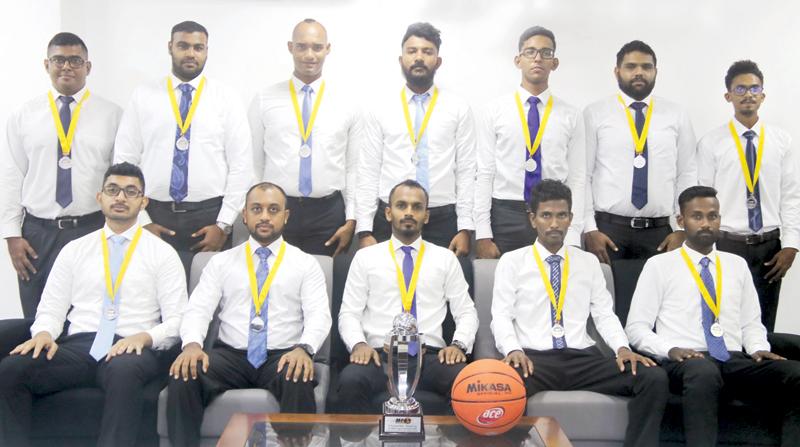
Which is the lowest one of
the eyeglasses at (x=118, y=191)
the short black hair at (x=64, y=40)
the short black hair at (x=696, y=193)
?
the short black hair at (x=696, y=193)

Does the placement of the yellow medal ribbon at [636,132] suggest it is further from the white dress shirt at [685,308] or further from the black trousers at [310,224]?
the black trousers at [310,224]

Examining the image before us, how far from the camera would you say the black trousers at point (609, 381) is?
330cm

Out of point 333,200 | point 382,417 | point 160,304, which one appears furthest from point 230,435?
point 333,200

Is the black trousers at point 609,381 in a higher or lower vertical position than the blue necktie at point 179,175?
lower

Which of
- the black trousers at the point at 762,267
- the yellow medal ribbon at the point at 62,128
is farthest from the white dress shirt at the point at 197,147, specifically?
the black trousers at the point at 762,267

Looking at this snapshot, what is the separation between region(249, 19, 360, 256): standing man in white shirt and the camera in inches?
172

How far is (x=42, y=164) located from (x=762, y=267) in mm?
4074

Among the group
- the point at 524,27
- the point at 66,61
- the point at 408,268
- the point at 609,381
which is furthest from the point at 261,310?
the point at 524,27

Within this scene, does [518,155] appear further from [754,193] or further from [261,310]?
[261,310]

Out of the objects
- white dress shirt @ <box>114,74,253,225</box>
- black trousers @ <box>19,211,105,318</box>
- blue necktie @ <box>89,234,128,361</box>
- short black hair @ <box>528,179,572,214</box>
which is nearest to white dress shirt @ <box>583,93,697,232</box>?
short black hair @ <box>528,179,572,214</box>

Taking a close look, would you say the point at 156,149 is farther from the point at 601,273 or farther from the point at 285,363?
the point at 601,273

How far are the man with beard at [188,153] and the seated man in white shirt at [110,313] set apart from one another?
394 mm

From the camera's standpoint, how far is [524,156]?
4.35 meters

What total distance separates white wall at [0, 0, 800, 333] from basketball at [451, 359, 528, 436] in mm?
2717
